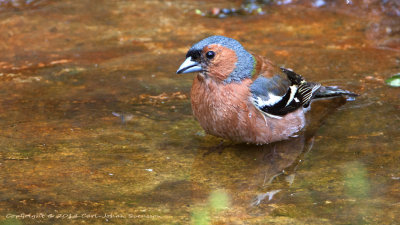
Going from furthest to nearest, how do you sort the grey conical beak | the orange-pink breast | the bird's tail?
the bird's tail → the grey conical beak → the orange-pink breast

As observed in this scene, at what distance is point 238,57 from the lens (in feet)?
17.2

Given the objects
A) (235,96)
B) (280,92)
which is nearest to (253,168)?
(235,96)

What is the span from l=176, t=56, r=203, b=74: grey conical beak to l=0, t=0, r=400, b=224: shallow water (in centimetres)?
62

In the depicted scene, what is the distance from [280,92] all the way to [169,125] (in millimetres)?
1093

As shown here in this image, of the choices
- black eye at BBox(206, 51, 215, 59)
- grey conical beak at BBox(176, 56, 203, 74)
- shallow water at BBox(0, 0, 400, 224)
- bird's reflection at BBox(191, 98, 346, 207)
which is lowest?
bird's reflection at BBox(191, 98, 346, 207)

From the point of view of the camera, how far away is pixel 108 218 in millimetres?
3789

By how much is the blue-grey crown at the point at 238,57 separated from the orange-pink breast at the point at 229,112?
0.06 meters

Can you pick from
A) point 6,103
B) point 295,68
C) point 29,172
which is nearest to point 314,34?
point 295,68

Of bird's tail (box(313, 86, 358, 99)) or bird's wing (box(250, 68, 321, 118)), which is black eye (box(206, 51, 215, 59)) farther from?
bird's tail (box(313, 86, 358, 99))

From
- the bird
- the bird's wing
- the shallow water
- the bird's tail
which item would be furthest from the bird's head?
the bird's tail

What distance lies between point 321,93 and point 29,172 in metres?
3.03

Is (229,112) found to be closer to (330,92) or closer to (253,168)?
(253,168)

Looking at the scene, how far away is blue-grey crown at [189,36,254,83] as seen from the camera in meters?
5.17

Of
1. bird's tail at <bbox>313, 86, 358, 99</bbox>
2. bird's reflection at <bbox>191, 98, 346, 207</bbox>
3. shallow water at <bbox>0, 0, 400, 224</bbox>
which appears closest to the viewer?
shallow water at <bbox>0, 0, 400, 224</bbox>
